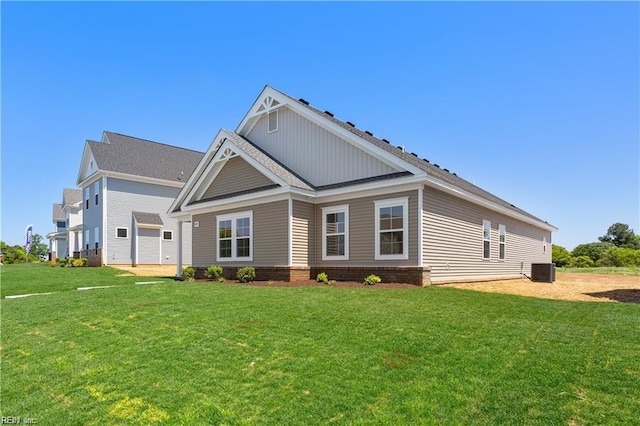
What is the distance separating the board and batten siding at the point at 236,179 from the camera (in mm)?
17531

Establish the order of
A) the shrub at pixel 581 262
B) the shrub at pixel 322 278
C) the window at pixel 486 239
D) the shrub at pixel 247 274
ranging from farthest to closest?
the shrub at pixel 581 262, the window at pixel 486 239, the shrub at pixel 247 274, the shrub at pixel 322 278

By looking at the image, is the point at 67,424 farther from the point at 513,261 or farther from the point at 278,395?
the point at 513,261

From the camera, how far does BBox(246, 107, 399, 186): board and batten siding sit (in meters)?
15.8

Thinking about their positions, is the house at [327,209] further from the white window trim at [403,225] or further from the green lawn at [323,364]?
the green lawn at [323,364]

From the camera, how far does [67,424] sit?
477 cm

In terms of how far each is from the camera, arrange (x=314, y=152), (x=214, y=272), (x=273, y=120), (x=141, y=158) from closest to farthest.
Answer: (x=314, y=152) → (x=214, y=272) → (x=273, y=120) → (x=141, y=158)

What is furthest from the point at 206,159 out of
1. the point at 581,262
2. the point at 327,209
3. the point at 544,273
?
the point at 581,262

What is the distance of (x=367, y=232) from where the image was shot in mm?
15055

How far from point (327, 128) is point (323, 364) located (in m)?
12.2

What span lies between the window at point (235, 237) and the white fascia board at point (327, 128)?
15.5ft

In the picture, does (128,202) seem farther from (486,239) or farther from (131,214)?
(486,239)

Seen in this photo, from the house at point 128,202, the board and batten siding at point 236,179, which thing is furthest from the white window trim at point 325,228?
the house at point 128,202

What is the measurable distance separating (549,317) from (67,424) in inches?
330

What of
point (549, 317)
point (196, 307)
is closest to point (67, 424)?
point (196, 307)
